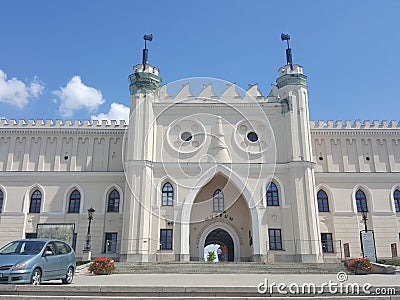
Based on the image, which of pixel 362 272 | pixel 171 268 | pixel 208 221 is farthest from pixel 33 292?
pixel 208 221

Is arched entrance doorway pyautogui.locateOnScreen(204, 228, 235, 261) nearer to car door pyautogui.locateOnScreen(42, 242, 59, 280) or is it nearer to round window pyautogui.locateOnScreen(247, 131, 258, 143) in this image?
round window pyautogui.locateOnScreen(247, 131, 258, 143)

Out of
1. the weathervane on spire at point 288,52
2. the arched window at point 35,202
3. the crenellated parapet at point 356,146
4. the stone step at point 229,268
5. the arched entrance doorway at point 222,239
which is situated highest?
the weathervane on spire at point 288,52

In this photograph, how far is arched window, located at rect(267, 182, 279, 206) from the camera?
26141mm

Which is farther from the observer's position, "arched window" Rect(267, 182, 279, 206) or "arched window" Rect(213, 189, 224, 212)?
"arched window" Rect(213, 189, 224, 212)

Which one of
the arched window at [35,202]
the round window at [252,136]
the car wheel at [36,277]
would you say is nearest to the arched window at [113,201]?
the arched window at [35,202]

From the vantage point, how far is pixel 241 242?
26.5 metres

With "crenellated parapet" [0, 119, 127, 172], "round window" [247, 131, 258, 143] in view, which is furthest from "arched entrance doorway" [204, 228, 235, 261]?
"crenellated parapet" [0, 119, 127, 172]

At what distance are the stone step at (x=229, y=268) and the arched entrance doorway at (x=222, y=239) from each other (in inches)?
269

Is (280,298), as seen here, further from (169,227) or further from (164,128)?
(164,128)

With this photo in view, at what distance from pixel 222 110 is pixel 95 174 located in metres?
10.5

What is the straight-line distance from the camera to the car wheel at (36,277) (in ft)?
31.3

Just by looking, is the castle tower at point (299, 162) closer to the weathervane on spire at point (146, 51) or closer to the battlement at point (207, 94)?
the battlement at point (207, 94)

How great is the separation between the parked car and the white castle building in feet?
42.6

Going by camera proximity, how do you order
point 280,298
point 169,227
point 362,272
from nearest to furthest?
point 280,298 → point 362,272 → point 169,227
